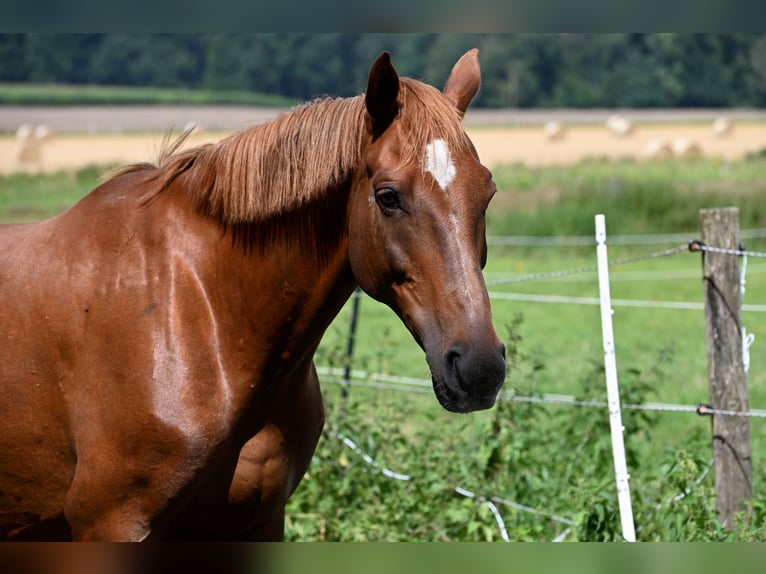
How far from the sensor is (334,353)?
575 centimetres

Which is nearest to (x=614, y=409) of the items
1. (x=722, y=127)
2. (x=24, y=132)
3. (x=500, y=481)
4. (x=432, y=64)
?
(x=500, y=481)


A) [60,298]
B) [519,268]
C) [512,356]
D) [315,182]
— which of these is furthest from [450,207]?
[519,268]

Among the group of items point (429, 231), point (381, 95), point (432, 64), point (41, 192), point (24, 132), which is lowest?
point (429, 231)

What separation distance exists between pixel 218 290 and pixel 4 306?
693mm

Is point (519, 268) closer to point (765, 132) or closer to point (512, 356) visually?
point (512, 356)

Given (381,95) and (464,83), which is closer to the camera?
(381,95)

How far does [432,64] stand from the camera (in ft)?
62.6

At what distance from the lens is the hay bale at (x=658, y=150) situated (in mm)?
22983

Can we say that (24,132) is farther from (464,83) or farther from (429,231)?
(429,231)

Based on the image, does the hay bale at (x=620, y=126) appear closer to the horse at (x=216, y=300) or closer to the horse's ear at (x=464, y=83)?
the horse's ear at (x=464, y=83)

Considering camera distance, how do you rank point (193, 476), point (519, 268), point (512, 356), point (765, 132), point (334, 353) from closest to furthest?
1. point (193, 476)
2. point (512, 356)
3. point (334, 353)
4. point (519, 268)
5. point (765, 132)

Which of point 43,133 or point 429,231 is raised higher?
point 43,133

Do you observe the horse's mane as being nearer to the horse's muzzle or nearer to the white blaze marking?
the white blaze marking

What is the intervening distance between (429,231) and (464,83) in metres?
0.70
